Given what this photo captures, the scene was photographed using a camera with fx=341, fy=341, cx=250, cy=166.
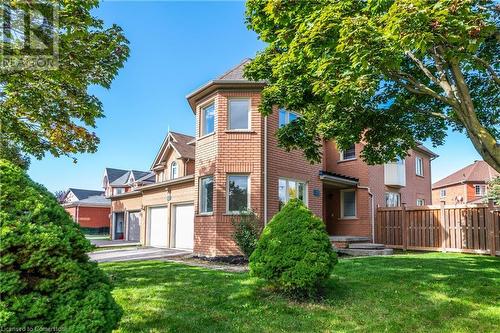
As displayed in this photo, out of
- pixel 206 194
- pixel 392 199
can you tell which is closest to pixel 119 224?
pixel 206 194

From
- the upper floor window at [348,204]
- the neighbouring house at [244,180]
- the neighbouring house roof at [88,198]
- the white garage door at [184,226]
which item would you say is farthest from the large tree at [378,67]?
the neighbouring house roof at [88,198]

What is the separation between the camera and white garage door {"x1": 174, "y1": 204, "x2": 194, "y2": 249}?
16.9 metres

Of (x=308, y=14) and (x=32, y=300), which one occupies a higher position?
(x=308, y=14)

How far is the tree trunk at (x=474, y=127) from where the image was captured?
680 centimetres

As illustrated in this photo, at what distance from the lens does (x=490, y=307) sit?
19.6 ft

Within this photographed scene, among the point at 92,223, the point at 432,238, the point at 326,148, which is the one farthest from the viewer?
the point at 92,223

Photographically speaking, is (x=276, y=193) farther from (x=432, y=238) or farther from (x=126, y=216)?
(x=126, y=216)

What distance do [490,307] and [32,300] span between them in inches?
273

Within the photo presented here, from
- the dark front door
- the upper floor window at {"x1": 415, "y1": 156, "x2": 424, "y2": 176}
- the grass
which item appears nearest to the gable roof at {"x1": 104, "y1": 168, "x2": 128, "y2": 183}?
the dark front door

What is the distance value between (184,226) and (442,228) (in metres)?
12.0

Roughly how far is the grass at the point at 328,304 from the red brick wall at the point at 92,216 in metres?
38.1

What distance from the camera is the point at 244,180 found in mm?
13438

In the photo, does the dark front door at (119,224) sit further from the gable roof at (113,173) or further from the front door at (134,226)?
the gable roof at (113,173)

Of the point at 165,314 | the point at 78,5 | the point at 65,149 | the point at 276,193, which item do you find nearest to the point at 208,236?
the point at 276,193
